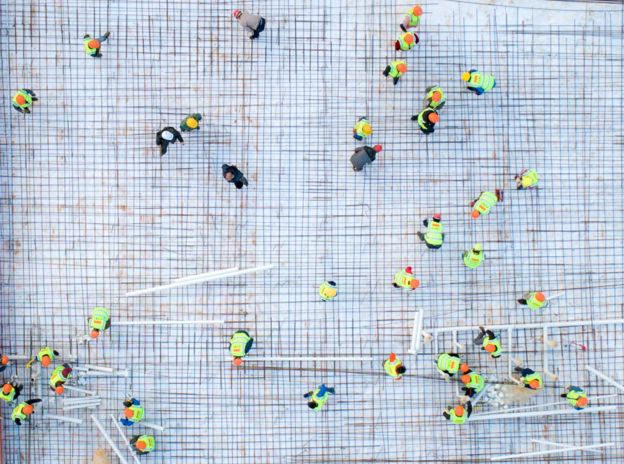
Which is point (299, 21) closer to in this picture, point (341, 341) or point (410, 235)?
point (410, 235)

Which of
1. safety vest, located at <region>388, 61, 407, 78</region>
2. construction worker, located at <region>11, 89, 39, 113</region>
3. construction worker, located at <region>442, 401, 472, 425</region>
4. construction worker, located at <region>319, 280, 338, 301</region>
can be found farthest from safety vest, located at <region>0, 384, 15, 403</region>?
safety vest, located at <region>388, 61, 407, 78</region>

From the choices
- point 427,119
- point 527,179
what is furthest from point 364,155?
point 527,179

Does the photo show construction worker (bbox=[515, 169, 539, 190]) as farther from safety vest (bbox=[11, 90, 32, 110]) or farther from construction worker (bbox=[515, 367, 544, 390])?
safety vest (bbox=[11, 90, 32, 110])

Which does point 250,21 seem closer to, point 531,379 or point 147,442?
point 147,442

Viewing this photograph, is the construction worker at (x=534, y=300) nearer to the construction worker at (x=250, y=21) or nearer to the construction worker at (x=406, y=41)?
the construction worker at (x=406, y=41)

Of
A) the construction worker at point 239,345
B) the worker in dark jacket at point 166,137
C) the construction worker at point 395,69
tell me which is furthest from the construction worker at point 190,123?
the construction worker at point 239,345

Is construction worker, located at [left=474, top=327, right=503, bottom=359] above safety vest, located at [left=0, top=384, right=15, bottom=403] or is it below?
above
